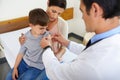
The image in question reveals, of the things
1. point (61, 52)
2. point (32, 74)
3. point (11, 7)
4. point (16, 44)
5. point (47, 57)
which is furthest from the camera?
point (11, 7)

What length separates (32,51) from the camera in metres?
1.67

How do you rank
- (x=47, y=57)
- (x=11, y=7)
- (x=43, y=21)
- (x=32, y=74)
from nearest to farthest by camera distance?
(x=47, y=57)
(x=43, y=21)
(x=32, y=74)
(x=11, y=7)

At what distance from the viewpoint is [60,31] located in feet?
6.35

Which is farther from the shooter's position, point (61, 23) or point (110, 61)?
point (61, 23)

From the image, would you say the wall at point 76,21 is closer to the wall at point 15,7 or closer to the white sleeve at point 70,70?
the wall at point 15,7

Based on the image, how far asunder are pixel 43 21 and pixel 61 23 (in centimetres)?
37

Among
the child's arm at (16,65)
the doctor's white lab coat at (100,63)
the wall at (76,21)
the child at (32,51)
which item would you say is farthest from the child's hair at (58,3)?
the wall at (76,21)

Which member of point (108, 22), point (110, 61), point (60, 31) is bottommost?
point (60, 31)

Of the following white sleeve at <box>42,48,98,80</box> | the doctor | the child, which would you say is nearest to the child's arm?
the child

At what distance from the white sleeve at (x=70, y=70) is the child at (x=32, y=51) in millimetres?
315

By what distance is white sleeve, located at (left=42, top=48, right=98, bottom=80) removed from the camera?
1053 mm

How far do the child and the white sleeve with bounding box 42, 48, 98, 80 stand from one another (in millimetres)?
315

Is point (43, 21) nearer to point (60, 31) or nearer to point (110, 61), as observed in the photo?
point (60, 31)

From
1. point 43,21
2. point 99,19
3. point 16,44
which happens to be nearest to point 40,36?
point 43,21
